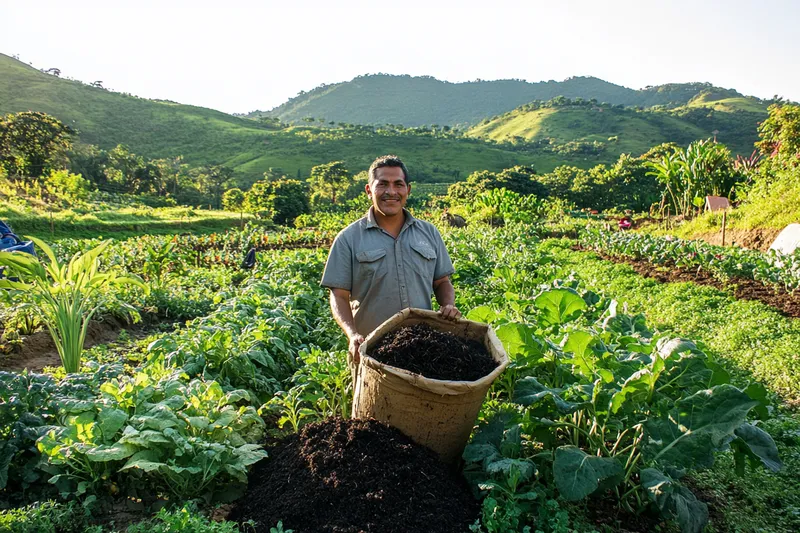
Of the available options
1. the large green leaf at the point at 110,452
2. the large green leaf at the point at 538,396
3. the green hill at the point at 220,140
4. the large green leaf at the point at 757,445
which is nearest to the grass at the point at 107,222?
the large green leaf at the point at 110,452

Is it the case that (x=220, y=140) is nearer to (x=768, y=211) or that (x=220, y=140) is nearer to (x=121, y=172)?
(x=121, y=172)

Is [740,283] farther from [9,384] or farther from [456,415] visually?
[9,384]

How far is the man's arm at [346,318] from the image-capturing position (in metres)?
2.73

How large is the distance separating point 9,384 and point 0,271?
4315mm

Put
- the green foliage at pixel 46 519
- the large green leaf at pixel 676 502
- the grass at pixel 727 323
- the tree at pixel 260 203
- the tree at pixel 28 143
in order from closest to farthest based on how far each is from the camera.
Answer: the green foliage at pixel 46 519, the large green leaf at pixel 676 502, the grass at pixel 727 323, the tree at pixel 28 143, the tree at pixel 260 203

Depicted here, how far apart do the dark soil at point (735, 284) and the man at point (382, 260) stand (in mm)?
5746

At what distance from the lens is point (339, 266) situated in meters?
3.14

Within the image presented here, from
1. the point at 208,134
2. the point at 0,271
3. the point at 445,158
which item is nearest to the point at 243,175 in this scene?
the point at 208,134

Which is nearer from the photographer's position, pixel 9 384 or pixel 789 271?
pixel 9 384

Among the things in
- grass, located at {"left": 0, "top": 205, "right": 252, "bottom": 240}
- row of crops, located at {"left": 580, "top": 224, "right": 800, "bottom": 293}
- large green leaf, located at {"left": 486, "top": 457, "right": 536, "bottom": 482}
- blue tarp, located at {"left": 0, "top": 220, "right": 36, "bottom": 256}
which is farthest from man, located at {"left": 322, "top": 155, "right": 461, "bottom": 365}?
grass, located at {"left": 0, "top": 205, "right": 252, "bottom": 240}

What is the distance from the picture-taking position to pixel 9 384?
2.66 meters

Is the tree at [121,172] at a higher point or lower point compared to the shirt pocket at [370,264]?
lower

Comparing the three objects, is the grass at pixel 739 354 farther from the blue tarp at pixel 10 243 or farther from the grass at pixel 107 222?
the grass at pixel 107 222

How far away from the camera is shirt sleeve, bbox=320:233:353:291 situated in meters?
3.13
